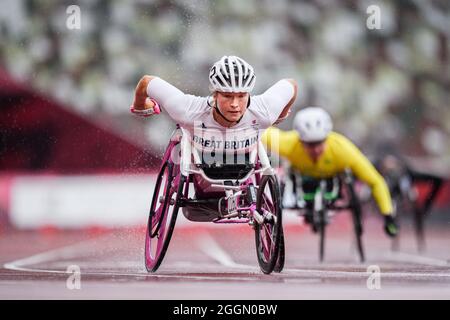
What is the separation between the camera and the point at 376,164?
62.0ft

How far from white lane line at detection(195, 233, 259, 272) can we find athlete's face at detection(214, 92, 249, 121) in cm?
226

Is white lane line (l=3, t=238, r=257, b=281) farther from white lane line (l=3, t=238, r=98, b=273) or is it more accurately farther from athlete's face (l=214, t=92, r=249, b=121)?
athlete's face (l=214, t=92, r=249, b=121)

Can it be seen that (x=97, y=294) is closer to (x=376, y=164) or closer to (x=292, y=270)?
(x=292, y=270)

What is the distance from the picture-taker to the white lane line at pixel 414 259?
42.0ft

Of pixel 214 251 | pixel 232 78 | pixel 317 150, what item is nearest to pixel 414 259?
pixel 317 150

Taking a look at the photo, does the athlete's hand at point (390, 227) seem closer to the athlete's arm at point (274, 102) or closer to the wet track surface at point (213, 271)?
the wet track surface at point (213, 271)

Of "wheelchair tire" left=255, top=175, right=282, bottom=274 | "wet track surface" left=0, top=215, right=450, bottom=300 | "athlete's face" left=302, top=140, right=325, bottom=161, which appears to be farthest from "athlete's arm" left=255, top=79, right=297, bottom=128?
"athlete's face" left=302, top=140, right=325, bottom=161

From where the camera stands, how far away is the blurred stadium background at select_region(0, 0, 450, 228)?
931 inches

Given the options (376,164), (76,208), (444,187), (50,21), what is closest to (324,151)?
(376,164)

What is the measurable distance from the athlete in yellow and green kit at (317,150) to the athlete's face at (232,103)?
130 inches

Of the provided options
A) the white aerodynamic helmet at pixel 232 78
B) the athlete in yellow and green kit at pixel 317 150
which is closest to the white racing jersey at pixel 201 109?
the white aerodynamic helmet at pixel 232 78

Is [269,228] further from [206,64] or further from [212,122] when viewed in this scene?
[206,64]

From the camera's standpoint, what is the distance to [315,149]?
42.5 feet

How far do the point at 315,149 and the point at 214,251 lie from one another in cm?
308
